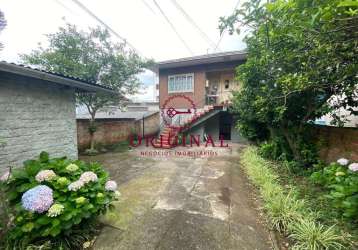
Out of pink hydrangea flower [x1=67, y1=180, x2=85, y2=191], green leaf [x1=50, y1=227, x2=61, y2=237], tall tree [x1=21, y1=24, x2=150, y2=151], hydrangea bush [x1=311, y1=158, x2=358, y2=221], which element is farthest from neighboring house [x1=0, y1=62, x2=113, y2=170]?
hydrangea bush [x1=311, y1=158, x2=358, y2=221]

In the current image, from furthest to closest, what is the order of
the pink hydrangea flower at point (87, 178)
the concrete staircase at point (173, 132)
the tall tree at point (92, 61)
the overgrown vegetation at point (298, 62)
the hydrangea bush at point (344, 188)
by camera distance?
the concrete staircase at point (173, 132) → the tall tree at point (92, 61) → the hydrangea bush at point (344, 188) → the pink hydrangea flower at point (87, 178) → the overgrown vegetation at point (298, 62)

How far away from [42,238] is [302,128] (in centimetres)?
545

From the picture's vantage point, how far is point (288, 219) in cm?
238

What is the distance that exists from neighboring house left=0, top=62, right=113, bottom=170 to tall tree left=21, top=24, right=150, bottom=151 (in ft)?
7.55

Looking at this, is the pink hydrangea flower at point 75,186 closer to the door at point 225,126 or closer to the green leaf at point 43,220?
the green leaf at point 43,220

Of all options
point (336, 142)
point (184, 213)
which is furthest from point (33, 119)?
point (336, 142)

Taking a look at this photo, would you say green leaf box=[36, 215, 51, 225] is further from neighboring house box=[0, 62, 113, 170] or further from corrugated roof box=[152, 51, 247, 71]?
corrugated roof box=[152, 51, 247, 71]

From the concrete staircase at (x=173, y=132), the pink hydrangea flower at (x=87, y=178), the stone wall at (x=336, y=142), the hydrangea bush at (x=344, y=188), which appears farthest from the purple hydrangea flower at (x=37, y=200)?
the concrete staircase at (x=173, y=132)

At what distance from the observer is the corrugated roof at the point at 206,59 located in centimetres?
899

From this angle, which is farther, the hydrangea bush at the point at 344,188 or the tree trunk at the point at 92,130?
the tree trunk at the point at 92,130

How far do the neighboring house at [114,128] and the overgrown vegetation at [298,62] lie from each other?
594 cm

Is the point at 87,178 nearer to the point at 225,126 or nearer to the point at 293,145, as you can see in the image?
the point at 293,145

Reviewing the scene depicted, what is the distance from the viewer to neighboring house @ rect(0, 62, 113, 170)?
3.15 metres

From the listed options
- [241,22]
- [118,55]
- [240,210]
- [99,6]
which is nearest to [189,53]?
[118,55]
